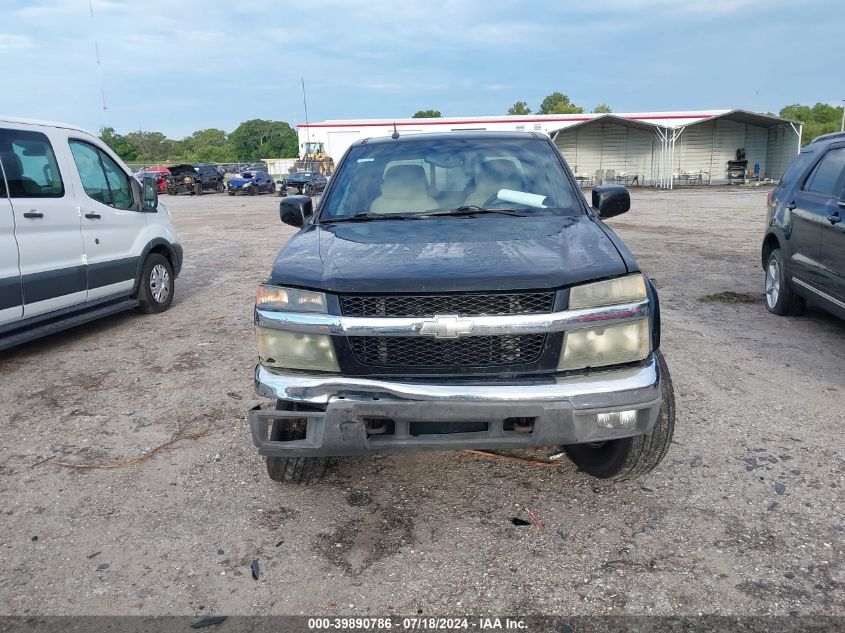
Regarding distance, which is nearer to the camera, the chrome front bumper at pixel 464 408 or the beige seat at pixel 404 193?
the chrome front bumper at pixel 464 408

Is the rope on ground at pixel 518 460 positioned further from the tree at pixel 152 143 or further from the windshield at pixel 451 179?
the tree at pixel 152 143

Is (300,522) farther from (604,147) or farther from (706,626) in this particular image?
(604,147)

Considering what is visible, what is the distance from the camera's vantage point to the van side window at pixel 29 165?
17.6 ft

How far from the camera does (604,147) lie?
1401 inches

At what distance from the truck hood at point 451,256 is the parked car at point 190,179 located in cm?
3467

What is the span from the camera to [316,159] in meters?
39.3

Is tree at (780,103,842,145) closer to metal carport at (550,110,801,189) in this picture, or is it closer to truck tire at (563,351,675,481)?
metal carport at (550,110,801,189)

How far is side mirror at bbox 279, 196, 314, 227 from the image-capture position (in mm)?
4223

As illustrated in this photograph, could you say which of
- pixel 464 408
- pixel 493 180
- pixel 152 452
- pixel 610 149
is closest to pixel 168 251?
pixel 152 452

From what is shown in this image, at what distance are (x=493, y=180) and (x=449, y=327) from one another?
63.3 inches

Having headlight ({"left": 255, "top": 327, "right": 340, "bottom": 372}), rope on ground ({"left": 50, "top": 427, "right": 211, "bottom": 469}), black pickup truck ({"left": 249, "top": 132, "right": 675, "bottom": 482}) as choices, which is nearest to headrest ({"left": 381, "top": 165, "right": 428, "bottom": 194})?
black pickup truck ({"left": 249, "top": 132, "right": 675, "bottom": 482})

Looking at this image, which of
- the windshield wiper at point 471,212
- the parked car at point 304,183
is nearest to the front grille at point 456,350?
the windshield wiper at point 471,212

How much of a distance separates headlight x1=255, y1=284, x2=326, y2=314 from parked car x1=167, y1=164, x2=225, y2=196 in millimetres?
35190

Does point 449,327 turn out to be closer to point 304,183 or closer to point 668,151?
point 304,183
